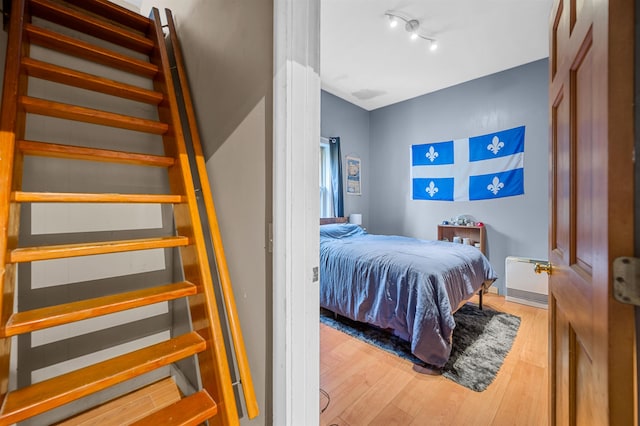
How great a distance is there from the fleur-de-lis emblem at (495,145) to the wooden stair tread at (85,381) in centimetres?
409

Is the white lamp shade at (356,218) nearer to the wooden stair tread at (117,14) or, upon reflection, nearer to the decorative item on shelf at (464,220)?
the decorative item on shelf at (464,220)

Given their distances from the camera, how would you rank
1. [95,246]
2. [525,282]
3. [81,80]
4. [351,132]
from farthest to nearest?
[351,132], [525,282], [81,80], [95,246]

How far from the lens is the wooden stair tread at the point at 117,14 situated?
1.51 metres

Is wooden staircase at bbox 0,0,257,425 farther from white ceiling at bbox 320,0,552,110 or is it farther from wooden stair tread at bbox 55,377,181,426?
white ceiling at bbox 320,0,552,110

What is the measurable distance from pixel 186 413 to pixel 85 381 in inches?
12.4

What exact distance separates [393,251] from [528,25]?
2.69 m

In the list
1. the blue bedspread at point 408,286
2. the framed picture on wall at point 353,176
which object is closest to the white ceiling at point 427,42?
the framed picture on wall at point 353,176

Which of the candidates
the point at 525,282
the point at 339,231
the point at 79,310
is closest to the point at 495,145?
the point at 525,282

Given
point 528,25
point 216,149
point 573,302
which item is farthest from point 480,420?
point 528,25

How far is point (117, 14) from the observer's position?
1572 mm

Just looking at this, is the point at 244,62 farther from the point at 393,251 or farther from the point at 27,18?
the point at 393,251

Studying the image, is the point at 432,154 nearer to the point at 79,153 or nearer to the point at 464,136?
the point at 464,136

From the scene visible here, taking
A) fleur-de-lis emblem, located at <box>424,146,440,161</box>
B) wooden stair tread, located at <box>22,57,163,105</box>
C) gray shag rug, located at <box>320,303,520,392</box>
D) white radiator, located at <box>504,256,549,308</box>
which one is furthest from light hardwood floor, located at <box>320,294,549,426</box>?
fleur-de-lis emblem, located at <box>424,146,440,161</box>

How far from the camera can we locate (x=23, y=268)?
3.94 feet
